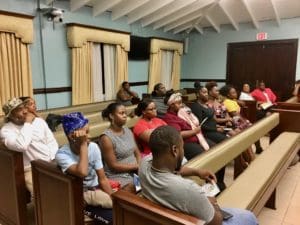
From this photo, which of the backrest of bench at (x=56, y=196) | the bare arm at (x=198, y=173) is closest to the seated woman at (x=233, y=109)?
the bare arm at (x=198, y=173)

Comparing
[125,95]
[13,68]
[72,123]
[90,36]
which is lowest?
[125,95]

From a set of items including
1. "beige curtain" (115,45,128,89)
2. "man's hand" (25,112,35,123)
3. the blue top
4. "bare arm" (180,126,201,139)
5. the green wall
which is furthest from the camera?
"beige curtain" (115,45,128,89)

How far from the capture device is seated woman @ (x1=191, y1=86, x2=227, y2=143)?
3285mm

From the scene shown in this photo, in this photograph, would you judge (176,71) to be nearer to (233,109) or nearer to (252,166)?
(233,109)

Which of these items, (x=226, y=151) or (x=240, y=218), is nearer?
(x=240, y=218)

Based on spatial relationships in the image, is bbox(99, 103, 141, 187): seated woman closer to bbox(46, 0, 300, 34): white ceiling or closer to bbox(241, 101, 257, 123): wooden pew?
bbox(46, 0, 300, 34): white ceiling

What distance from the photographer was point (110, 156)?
1.95 metres

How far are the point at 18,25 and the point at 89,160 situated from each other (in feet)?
9.78

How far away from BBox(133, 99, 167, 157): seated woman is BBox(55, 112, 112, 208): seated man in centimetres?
68

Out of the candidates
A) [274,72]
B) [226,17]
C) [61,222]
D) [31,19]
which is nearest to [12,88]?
[31,19]

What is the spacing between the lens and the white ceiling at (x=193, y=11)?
17.4ft

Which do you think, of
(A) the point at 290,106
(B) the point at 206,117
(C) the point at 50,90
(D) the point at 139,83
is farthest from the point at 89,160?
(D) the point at 139,83

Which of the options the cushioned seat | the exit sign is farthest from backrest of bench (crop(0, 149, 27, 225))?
the exit sign

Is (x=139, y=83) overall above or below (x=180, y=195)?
above
